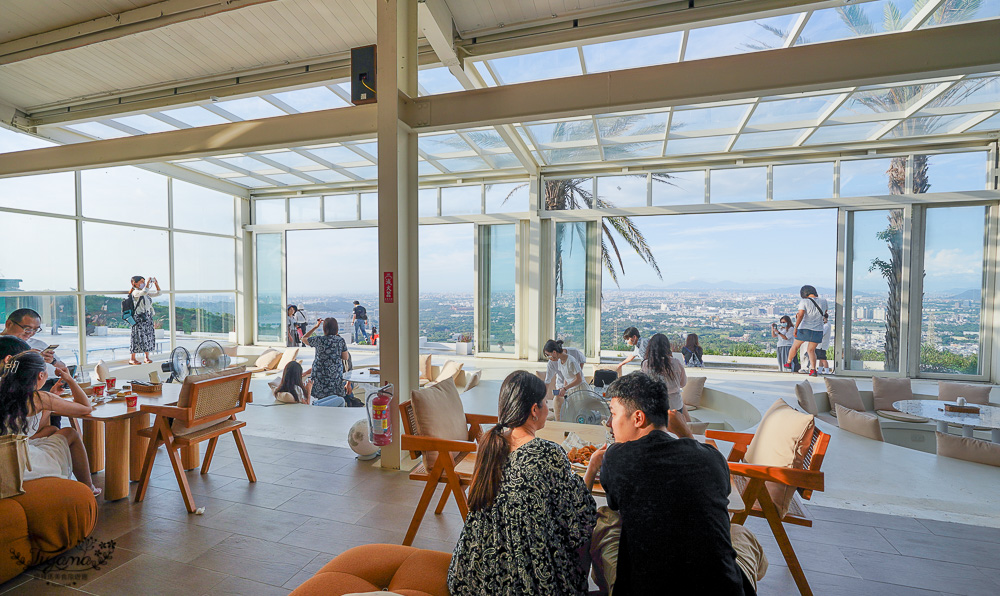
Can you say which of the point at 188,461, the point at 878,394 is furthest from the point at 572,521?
the point at 878,394

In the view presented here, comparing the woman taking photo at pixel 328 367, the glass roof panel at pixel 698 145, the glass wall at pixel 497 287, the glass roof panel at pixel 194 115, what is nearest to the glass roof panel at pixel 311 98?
the glass roof panel at pixel 194 115

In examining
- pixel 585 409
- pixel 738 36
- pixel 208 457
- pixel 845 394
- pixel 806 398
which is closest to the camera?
pixel 208 457

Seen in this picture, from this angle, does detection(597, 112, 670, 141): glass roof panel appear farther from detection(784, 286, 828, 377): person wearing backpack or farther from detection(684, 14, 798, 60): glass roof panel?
detection(784, 286, 828, 377): person wearing backpack

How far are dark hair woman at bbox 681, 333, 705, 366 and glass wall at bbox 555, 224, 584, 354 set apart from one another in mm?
1818

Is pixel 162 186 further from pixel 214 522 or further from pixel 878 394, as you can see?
pixel 878 394

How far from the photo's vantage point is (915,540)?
2842 millimetres

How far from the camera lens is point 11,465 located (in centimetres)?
247

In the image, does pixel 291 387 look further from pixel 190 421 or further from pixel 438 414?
pixel 438 414

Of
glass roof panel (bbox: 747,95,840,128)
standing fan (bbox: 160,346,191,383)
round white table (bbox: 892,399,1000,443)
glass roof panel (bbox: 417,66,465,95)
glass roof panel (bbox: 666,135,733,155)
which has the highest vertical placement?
glass roof panel (bbox: 417,66,465,95)

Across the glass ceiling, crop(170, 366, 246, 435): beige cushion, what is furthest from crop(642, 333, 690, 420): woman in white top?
crop(170, 366, 246, 435): beige cushion

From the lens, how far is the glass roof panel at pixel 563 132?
21.8 feet

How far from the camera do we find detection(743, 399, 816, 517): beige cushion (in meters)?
2.44

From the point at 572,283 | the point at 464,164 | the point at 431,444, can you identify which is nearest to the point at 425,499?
the point at 431,444

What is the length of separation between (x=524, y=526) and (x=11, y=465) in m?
2.90
